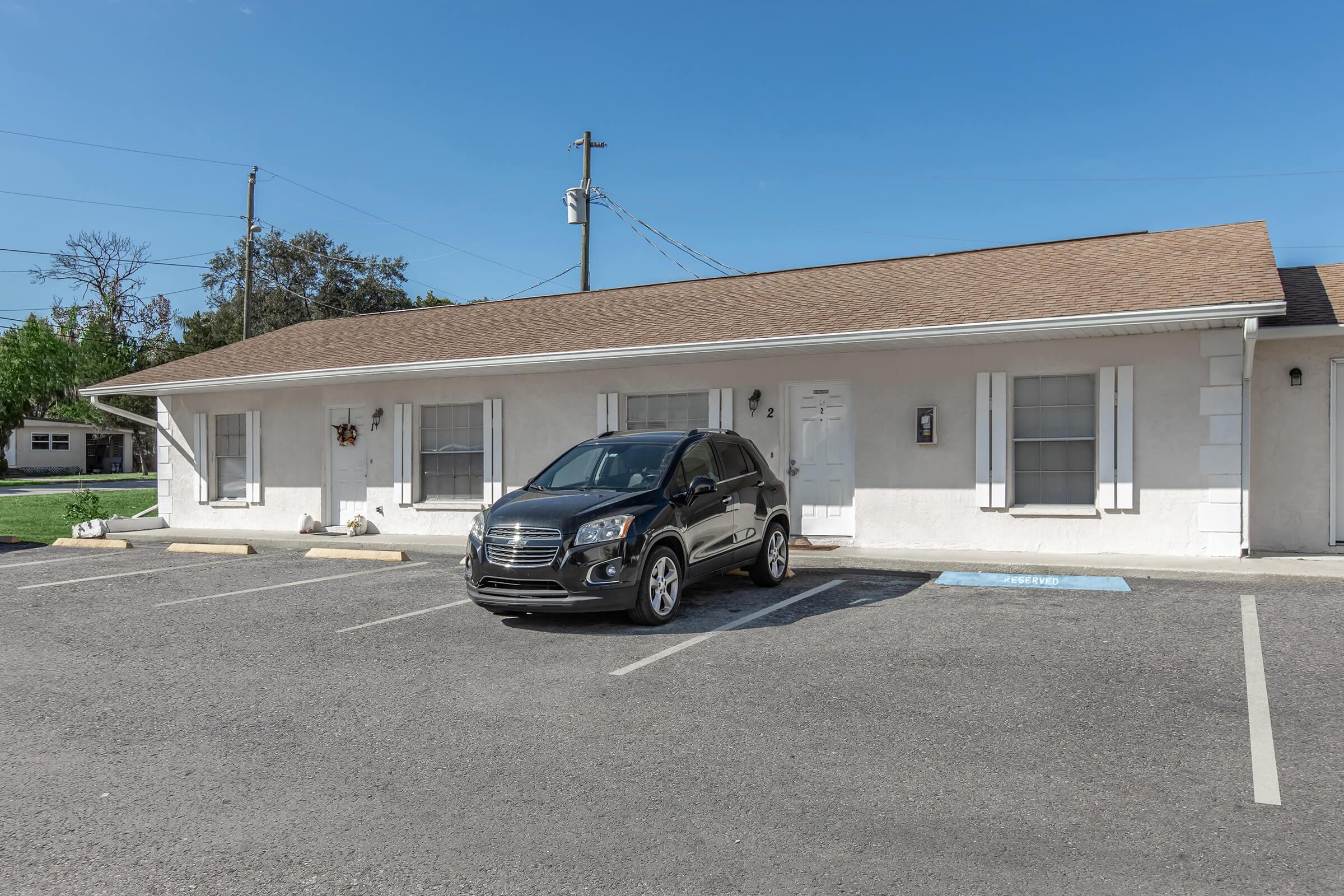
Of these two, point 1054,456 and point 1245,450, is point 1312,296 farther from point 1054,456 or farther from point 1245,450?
point 1054,456

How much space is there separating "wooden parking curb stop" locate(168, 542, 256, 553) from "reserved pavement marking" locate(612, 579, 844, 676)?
8.55 meters

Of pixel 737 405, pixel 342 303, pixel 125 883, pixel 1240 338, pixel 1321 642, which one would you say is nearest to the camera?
pixel 125 883

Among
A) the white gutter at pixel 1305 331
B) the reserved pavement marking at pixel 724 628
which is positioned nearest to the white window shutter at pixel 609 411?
the reserved pavement marking at pixel 724 628

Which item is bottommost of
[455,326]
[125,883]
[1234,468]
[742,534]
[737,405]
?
[125,883]

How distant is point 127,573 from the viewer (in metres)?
11.0

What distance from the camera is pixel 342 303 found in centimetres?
4728

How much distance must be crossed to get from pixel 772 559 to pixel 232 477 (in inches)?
468

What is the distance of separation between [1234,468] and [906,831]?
8.56m

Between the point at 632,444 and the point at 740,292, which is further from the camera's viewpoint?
the point at 740,292

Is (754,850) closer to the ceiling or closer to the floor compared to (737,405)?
closer to the floor

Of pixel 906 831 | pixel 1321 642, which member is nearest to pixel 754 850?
pixel 906 831

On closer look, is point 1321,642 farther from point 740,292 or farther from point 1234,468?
point 740,292

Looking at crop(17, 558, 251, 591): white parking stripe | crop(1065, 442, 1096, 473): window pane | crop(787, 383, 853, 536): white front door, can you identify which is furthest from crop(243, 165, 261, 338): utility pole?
crop(1065, 442, 1096, 473): window pane

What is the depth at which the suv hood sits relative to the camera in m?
7.21
